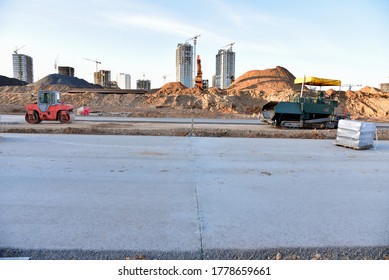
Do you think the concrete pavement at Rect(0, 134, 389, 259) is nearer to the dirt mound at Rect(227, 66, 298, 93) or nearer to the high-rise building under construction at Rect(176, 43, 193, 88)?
the dirt mound at Rect(227, 66, 298, 93)

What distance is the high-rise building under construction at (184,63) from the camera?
6650cm

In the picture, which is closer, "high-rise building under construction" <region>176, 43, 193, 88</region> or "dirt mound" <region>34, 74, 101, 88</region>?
"high-rise building under construction" <region>176, 43, 193, 88</region>

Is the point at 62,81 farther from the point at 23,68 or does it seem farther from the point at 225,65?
the point at 225,65

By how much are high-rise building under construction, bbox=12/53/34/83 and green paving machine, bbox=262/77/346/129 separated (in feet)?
246

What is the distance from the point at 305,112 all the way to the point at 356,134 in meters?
7.88

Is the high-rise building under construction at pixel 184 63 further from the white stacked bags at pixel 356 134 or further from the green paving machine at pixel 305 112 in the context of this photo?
the white stacked bags at pixel 356 134

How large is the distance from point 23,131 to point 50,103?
5.49 m

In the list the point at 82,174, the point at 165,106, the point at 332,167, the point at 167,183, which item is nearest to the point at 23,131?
the point at 82,174

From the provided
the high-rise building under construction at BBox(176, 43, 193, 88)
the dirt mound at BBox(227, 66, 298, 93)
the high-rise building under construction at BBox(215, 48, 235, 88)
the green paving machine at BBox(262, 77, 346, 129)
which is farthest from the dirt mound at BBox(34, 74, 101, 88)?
the green paving machine at BBox(262, 77, 346, 129)

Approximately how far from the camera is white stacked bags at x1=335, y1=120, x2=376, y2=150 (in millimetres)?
9305

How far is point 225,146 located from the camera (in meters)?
9.65

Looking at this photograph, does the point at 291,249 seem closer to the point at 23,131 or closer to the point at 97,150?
the point at 97,150

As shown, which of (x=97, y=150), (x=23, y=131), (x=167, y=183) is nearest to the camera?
(x=167, y=183)

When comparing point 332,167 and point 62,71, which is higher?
point 62,71
